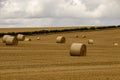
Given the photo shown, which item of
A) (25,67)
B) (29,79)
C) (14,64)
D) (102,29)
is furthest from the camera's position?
(102,29)

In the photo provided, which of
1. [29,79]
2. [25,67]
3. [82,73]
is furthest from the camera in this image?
[25,67]

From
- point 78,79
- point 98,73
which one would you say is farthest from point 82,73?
point 78,79

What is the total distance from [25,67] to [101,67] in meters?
3.88

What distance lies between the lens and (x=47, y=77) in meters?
14.7

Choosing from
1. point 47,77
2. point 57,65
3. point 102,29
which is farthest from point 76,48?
point 102,29

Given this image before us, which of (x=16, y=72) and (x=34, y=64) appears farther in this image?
(x=34, y=64)

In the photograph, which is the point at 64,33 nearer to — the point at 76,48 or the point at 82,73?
the point at 76,48

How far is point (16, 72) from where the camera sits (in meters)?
16.1

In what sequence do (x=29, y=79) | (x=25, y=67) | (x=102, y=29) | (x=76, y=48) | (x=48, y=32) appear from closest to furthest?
1. (x=29, y=79)
2. (x=25, y=67)
3. (x=76, y=48)
4. (x=48, y=32)
5. (x=102, y=29)

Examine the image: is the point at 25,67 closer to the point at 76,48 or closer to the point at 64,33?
the point at 76,48

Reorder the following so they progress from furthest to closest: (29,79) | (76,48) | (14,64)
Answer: (76,48) → (14,64) → (29,79)

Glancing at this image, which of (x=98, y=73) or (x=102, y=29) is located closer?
(x=98, y=73)

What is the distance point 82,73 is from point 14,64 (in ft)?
14.9

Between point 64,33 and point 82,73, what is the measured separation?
50510 mm
